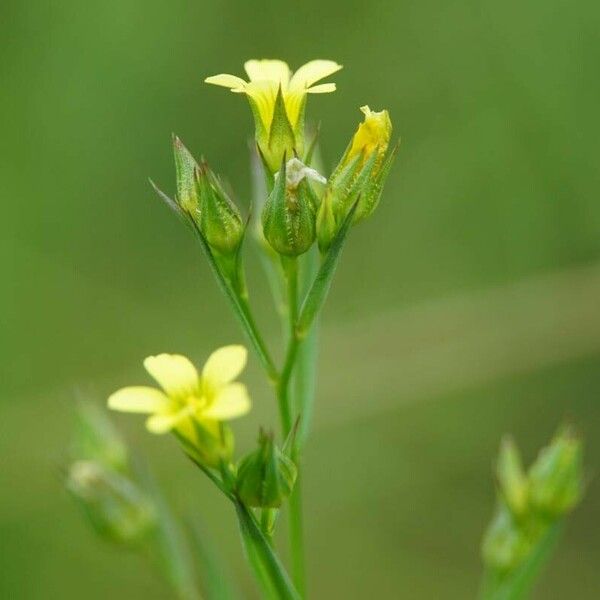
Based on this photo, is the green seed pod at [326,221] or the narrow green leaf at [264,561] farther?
the green seed pod at [326,221]

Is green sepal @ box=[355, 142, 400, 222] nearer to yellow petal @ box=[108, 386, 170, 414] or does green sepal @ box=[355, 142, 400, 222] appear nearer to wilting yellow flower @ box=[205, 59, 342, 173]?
wilting yellow flower @ box=[205, 59, 342, 173]

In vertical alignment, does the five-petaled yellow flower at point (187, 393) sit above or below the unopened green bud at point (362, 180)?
below

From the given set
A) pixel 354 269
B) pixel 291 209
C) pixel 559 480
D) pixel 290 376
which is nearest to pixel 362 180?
pixel 291 209

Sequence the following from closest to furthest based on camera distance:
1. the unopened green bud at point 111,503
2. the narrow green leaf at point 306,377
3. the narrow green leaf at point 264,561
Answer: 1. the narrow green leaf at point 264,561
2. the narrow green leaf at point 306,377
3. the unopened green bud at point 111,503

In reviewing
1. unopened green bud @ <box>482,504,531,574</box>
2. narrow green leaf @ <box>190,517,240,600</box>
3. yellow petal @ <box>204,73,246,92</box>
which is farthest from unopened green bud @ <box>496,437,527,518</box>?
yellow petal @ <box>204,73,246,92</box>

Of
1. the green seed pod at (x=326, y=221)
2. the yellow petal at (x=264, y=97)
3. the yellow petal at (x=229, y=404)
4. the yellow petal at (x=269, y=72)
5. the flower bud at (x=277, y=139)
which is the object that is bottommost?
the yellow petal at (x=229, y=404)

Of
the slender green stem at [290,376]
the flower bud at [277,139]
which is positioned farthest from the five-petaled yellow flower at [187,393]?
the flower bud at [277,139]

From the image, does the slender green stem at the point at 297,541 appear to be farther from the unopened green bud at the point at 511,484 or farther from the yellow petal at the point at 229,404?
the unopened green bud at the point at 511,484
